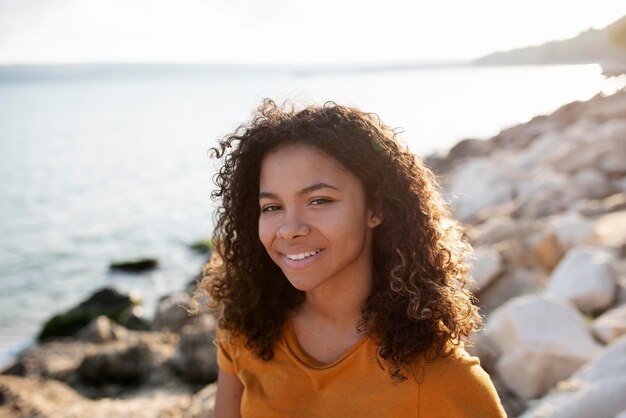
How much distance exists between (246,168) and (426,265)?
2.67 ft

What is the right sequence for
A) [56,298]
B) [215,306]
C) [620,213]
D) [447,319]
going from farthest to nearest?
[56,298] < [620,213] < [215,306] < [447,319]

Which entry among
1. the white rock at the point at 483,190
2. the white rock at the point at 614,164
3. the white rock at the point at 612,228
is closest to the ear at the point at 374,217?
the white rock at the point at 612,228

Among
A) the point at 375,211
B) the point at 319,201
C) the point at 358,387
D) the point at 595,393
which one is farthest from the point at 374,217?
the point at 595,393

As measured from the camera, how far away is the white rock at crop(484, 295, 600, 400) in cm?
380

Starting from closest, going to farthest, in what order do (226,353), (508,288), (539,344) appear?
(226,353), (539,344), (508,288)

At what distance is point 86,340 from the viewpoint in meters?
7.98

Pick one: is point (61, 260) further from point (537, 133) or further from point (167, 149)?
point (167, 149)

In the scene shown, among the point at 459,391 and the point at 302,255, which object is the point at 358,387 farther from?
the point at 302,255

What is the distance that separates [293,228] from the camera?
2068 millimetres

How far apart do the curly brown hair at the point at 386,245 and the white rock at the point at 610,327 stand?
7.56ft

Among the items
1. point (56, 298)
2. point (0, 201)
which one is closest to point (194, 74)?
point (0, 201)

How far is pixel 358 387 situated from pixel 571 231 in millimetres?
5104

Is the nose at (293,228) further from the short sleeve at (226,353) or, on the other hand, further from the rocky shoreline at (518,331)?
the rocky shoreline at (518,331)

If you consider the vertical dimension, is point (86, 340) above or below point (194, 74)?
above
